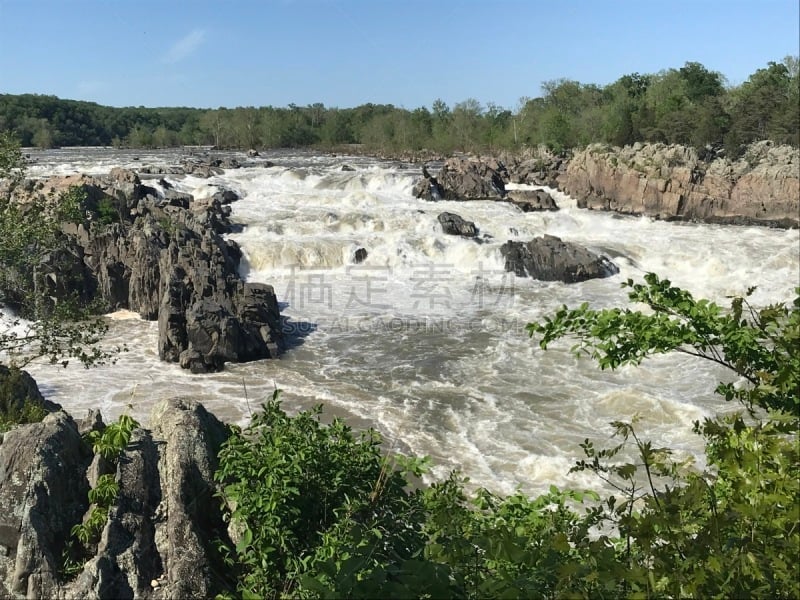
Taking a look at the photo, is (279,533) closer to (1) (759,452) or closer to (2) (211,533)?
(2) (211,533)

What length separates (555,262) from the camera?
987 inches

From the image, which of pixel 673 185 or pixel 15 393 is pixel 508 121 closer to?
pixel 673 185

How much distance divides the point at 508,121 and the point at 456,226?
219ft

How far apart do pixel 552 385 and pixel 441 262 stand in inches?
509

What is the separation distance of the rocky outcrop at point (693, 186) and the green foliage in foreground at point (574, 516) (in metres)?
38.2

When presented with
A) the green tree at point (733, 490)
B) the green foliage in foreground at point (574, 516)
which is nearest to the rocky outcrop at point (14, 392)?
the green foliage in foreground at point (574, 516)

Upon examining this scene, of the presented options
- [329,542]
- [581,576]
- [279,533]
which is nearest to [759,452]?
[581,576]

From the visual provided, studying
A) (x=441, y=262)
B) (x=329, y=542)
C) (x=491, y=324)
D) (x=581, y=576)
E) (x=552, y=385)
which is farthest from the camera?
(x=441, y=262)

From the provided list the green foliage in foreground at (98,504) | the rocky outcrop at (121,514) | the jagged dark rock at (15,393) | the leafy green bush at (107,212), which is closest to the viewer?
the rocky outcrop at (121,514)

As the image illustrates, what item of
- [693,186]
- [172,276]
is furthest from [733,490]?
[693,186]

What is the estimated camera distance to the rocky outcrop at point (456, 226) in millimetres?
29719

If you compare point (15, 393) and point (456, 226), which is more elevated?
point (456, 226)

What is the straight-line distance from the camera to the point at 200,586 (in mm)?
4285

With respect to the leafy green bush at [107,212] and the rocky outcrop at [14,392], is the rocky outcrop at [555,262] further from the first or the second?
the rocky outcrop at [14,392]
